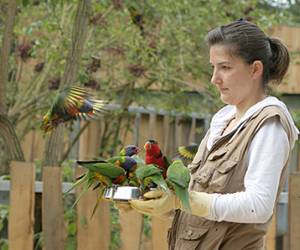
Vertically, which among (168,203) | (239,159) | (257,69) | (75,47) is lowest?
(168,203)

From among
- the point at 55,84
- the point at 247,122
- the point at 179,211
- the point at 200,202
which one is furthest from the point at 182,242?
the point at 55,84

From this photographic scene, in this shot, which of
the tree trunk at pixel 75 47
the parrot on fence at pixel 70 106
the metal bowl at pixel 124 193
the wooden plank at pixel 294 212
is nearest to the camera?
the metal bowl at pixel 124 193

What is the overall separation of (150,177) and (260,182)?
0.28m

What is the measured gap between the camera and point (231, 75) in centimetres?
190

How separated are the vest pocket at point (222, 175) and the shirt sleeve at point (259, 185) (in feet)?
0.25

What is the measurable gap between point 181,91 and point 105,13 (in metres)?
0.94

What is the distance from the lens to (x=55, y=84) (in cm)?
464

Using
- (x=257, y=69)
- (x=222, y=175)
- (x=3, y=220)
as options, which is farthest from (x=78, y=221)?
(x=257, y=69)

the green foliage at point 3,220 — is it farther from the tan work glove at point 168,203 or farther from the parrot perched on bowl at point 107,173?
the tan work glove at point 168,203

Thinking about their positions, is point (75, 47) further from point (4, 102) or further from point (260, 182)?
point (260, 182)

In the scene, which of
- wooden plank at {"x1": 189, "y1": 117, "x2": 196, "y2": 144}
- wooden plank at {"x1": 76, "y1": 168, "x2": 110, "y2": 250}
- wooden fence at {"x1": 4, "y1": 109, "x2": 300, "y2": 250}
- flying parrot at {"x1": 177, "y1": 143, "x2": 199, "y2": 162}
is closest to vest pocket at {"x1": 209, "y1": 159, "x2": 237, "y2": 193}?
flying parrot at {"x1": 177, "y1": 143, "x2": 199, "y2": 162}

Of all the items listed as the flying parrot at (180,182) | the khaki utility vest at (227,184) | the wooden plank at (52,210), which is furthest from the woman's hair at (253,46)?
the wooden plank at (52,210)

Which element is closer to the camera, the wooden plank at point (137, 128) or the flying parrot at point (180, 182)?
the flying parrot at point (180, 182)

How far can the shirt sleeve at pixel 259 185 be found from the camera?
68.6 inches
